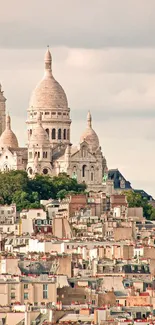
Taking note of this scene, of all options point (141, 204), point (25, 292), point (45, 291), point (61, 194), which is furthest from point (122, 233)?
point (61, 194)

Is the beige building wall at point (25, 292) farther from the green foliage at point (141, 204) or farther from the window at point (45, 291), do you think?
the green foliage at point (141, 204)

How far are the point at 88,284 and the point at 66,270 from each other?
6944 millimetres

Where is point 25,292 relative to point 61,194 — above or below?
below

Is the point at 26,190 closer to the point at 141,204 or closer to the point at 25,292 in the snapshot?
the point at 141,204

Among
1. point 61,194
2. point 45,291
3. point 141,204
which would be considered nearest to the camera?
point 45,291

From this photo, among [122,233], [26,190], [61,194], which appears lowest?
[122,233]

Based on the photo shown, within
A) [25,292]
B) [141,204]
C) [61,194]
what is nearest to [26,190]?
[61,194]

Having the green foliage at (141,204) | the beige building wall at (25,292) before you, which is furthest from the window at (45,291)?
the green foliage at (141,204)

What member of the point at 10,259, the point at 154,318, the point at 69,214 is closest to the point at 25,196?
the point at 69,214

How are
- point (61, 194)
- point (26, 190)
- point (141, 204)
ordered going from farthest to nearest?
point (61, 194)
point (26, 190)
point (141, 204)

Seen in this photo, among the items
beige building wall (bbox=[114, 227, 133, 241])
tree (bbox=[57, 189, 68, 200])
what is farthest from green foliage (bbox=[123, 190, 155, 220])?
beige building wall (bbox=[114, 227, 133, 241])

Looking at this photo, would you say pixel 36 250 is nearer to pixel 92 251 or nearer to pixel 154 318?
pixel 92 251

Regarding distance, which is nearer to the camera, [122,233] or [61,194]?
[122,233]

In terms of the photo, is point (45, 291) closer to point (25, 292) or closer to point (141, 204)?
point (25, 292)
